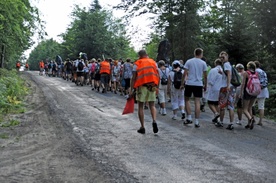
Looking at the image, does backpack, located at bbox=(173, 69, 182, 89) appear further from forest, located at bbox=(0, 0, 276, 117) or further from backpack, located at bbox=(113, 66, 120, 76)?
backpack, located at bbox=(113, 66, 120, 76)

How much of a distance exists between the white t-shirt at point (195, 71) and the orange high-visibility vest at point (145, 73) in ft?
4.93

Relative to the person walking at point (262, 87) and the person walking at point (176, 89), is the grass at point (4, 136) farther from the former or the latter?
the person walking at point (262, 87)

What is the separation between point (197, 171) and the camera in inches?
219

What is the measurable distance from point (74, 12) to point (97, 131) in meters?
56.0

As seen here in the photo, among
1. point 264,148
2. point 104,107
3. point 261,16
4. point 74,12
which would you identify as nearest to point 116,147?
point 264,148

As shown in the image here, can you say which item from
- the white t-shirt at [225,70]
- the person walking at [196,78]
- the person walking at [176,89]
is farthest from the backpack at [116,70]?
the white t-shirt at [225,70]

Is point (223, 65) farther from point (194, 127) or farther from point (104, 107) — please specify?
point (104, 107)

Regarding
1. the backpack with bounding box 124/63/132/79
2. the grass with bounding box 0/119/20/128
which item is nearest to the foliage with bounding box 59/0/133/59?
the backpack with bounding box 124/63/132/79

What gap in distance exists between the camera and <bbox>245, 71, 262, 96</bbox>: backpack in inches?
429

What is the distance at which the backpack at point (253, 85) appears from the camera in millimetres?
10906

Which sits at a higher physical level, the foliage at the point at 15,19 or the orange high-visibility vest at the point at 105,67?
the foliage at the point at 15,19

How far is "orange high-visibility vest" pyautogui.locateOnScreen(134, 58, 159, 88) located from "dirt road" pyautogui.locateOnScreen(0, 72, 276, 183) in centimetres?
121

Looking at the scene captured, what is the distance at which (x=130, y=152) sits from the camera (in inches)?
268

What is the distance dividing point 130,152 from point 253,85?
5.47 meters
